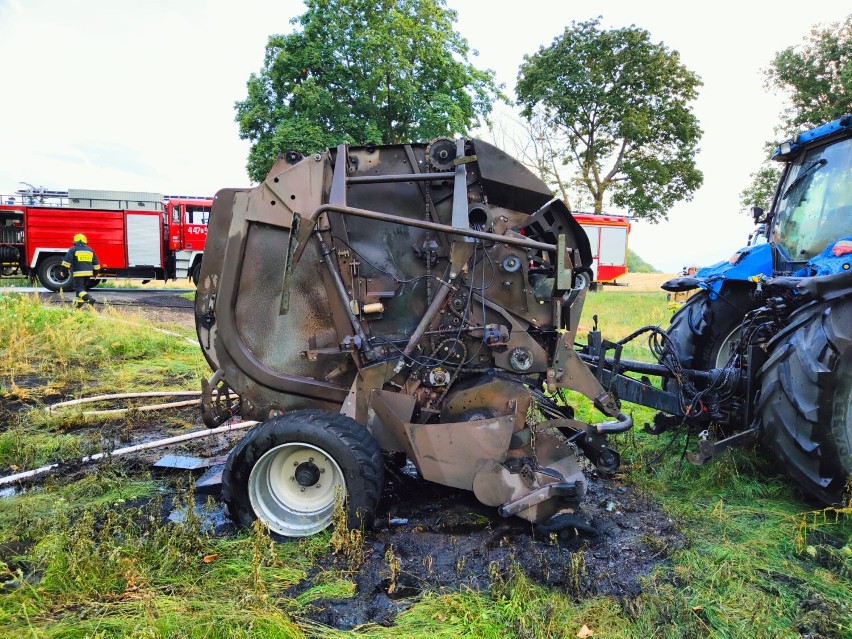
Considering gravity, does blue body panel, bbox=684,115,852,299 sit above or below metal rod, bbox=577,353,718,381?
above

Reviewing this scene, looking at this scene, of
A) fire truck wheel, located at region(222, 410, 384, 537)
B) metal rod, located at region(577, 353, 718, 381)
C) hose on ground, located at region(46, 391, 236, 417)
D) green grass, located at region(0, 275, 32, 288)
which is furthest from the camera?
green grass, located at region(0, 275, 32, 288)

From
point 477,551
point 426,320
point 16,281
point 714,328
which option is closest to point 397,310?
point 426,320

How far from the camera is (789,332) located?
3594mm

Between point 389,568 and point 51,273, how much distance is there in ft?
64.7

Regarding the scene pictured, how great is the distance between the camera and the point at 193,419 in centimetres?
585

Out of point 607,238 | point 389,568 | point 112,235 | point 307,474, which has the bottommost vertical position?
point 389,568

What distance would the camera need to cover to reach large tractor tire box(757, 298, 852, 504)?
3.12 meters

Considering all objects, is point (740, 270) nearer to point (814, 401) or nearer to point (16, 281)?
point (814, 401)

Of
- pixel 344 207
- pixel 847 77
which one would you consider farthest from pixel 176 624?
pixel 847 77

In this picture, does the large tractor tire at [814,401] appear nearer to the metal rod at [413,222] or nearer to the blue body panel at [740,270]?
the blue body panel at [740,270]

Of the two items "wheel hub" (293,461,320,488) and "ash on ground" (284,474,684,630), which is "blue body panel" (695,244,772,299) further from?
"wheel hub" (293,461,320,488)

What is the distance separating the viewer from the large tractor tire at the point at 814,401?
3123 millimetres

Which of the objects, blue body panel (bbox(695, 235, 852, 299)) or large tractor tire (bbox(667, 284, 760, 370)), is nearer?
blue body panel (bbox(695, 235, 852, 299))

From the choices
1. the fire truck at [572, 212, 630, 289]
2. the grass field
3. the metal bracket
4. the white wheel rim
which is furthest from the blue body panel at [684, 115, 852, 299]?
the fire truck at [572, 212, 630, 289]
